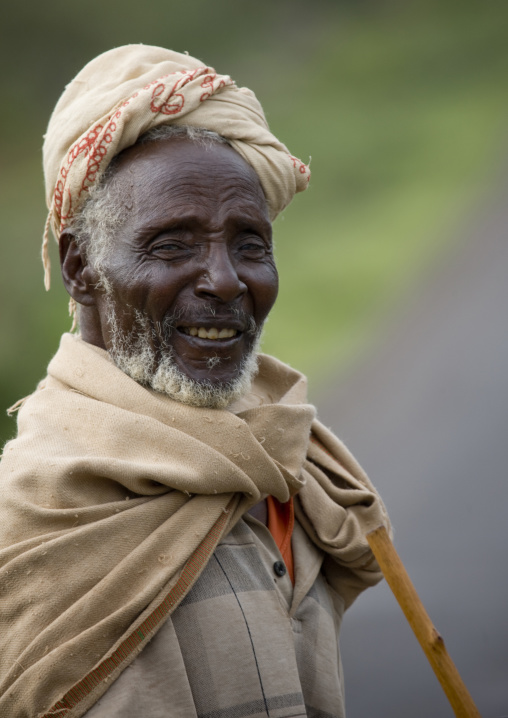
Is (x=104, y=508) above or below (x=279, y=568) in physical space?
above

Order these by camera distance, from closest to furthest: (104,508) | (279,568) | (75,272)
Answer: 1. (104,508)
2. (279,568)
3. (75,272)

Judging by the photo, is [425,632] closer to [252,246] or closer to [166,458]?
[166,458]

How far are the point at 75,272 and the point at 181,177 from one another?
1.35 ft

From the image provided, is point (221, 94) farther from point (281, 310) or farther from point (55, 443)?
point (281, 310)

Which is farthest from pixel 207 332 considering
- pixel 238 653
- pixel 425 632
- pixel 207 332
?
pixel 425 632

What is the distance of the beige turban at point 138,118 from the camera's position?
202 centimetres

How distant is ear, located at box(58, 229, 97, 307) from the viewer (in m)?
2.15

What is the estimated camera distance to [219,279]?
6.41 feet

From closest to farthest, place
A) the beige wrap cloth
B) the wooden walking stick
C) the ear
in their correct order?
the beige wrap cloth < the wooden walking stick < the ear

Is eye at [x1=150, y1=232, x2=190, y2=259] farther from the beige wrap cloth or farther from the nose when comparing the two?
the beige wrap cloth

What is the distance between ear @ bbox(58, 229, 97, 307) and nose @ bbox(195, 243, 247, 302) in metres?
0.35

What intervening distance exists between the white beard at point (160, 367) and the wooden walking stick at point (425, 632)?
1.77ft

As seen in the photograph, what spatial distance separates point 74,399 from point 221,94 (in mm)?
911

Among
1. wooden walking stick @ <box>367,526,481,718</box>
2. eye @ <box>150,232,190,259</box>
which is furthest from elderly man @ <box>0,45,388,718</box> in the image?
wooden walking stick @ <box>367,526,481,718</box>
